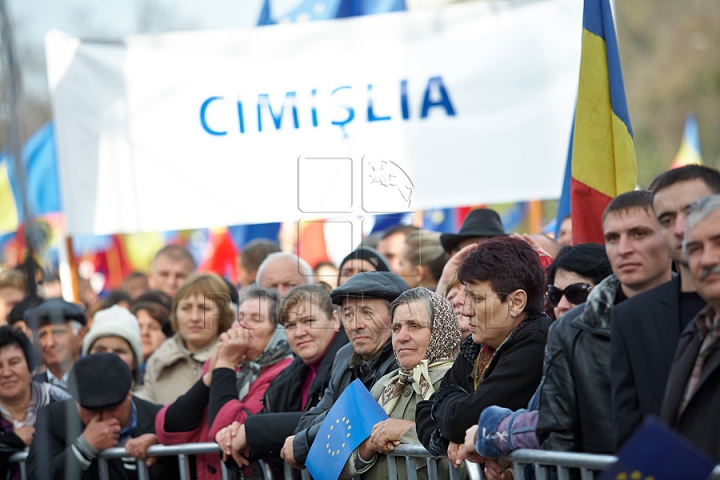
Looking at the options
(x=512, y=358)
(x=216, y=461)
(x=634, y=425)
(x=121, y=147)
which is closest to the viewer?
(x=634, y=425)

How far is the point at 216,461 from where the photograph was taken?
540cm

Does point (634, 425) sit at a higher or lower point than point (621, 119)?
lower

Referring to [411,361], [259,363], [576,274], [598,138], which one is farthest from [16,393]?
[598,138]

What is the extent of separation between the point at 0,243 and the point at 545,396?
12057mm

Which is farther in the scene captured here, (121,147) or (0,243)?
(0,243)

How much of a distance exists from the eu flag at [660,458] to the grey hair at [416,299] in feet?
5.46

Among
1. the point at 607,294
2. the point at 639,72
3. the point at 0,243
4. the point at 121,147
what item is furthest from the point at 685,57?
the point at 607,294

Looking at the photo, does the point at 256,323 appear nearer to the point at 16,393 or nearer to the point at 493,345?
the point at 16,393

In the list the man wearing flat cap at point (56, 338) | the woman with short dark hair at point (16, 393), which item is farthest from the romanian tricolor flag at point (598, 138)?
the man wearing flat cap at point (56, 338)

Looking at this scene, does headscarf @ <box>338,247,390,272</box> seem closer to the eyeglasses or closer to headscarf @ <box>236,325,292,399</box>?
headscarf @ <box>236,325,292,399</box>

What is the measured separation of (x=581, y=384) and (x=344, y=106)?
4.39 meters

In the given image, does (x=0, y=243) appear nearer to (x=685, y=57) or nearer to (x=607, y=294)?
(x=607, y=294)

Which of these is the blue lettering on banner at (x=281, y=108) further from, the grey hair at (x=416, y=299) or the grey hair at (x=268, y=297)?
the grey hair at (x=416, y=299)

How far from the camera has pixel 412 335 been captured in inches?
175
